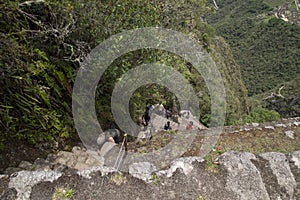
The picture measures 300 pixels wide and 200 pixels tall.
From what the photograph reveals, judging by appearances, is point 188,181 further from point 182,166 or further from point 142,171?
point 142,171

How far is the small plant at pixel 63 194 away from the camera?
3.73 meters

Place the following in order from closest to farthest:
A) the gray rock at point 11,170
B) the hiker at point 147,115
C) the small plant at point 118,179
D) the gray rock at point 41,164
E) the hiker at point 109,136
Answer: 1. the small plant at point 118,179
2. the gray rock at point 11,170
3. the gray rock at point 41,164
4. the hiker at point 109,136
5. the hiker at point 147,115

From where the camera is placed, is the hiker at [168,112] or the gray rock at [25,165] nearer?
the gray rock at [25,165]

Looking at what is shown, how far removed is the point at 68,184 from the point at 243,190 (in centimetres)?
248

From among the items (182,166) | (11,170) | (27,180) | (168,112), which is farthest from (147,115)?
(27,180)

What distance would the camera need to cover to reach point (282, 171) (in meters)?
4.18

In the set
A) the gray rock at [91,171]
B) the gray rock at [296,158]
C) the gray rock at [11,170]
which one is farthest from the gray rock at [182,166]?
the gray rock at [11,170]

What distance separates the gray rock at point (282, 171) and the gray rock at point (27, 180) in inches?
127

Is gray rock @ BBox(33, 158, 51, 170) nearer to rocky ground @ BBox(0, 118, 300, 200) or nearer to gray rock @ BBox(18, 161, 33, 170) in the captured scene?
gray rock @ BBox(18, 161, 33, 170)

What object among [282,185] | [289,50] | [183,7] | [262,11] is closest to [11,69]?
[282,185]

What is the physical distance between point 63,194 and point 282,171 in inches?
127

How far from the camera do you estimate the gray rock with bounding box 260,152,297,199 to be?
159 inches

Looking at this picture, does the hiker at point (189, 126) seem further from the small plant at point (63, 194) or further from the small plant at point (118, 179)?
the small plant at point (63, 194)

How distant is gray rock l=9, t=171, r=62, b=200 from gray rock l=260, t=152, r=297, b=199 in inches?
127
